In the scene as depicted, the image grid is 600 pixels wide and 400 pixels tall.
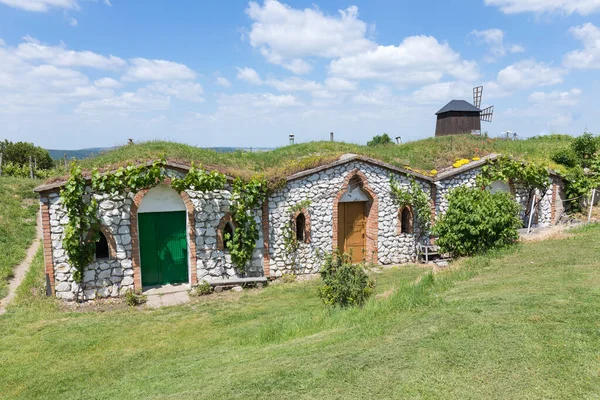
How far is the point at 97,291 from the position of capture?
11.7 m

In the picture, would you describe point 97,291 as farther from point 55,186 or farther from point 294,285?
point 294,285

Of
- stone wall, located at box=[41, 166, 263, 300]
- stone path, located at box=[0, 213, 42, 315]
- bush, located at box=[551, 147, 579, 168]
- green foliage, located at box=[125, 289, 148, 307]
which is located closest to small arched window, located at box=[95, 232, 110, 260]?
stone wall, located at box=[41, 166, 263, 300]

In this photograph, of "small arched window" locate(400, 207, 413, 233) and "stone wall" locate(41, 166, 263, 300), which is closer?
"stone wall" locate(41, 166, 263, 300)

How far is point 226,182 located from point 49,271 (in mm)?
5593

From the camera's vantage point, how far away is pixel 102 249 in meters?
12.0

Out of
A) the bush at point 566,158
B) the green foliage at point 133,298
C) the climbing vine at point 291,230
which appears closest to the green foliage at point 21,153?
the green foliage at point 133,298

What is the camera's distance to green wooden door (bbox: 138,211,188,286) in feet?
40.3

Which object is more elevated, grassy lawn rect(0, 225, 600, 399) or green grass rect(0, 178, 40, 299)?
green grass rect(0, 178, 40, 299)

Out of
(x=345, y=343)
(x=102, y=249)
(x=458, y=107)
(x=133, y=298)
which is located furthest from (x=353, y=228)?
(x=458, y=107)

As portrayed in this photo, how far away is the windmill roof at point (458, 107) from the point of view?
32812 millimetres

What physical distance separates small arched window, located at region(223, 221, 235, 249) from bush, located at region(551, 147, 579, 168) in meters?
15.3

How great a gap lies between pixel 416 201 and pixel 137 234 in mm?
9861

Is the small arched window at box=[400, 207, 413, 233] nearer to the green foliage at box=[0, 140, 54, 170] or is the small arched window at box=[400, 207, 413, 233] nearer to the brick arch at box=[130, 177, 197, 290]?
the brick arch at box=[130, 177, 197, 290]

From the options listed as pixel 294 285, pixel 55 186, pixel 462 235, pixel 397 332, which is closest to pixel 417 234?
pixel 462 235
